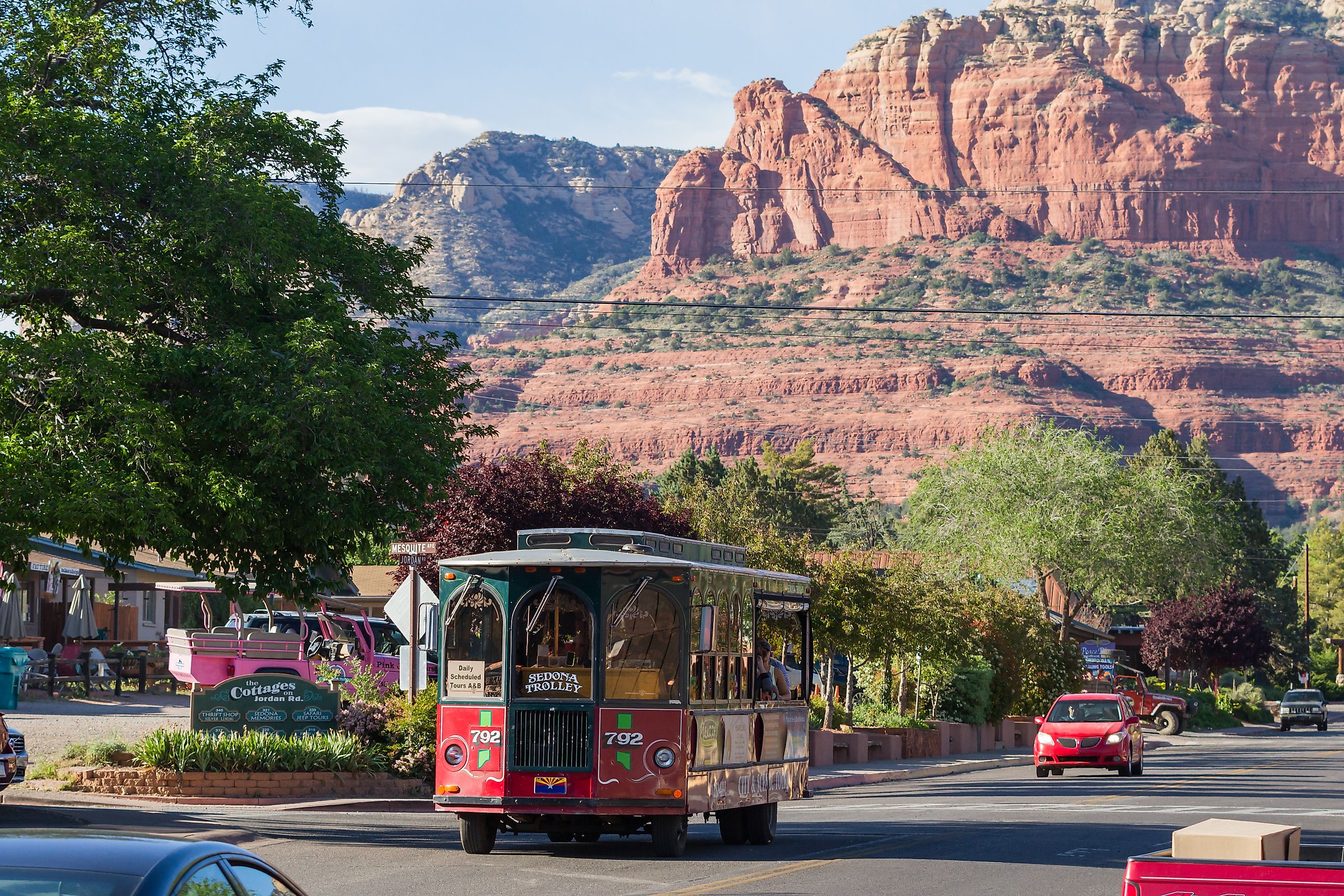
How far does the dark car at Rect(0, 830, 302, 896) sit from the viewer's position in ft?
16.4

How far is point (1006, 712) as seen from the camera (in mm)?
42469

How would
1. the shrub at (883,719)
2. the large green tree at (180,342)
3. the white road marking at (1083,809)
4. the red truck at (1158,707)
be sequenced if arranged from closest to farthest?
the large green tree at (180,342), the white road marking at (1083,809), the shrub at (883,719), the red truck at (1158,707)

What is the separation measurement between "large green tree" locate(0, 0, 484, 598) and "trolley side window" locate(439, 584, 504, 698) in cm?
149

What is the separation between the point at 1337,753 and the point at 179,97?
33.2m

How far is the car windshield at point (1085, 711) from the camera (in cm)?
3133

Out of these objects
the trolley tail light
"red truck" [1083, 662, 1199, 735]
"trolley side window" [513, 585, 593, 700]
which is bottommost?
"red truck" [1083, 662, 1199, 735]

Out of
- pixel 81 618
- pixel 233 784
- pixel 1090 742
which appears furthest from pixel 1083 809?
pixel 81 618

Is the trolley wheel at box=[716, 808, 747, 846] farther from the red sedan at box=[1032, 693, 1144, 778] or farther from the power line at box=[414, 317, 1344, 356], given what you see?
the power line at box=[414, 317, 1344, 356]

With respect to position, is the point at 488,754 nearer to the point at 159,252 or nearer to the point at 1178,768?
the point at 159,252

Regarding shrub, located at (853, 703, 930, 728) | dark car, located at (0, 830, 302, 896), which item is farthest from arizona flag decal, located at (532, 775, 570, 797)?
shrub, located at (853, 703, 930, 728)

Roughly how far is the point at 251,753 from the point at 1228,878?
49.8 ft

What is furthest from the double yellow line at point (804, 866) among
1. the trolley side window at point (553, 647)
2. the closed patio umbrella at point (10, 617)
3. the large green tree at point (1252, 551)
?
the large green tree at point (1252, 551)

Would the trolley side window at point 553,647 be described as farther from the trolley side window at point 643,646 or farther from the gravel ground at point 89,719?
the gravel ground at point 89,719

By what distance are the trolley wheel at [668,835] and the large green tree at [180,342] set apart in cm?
418
